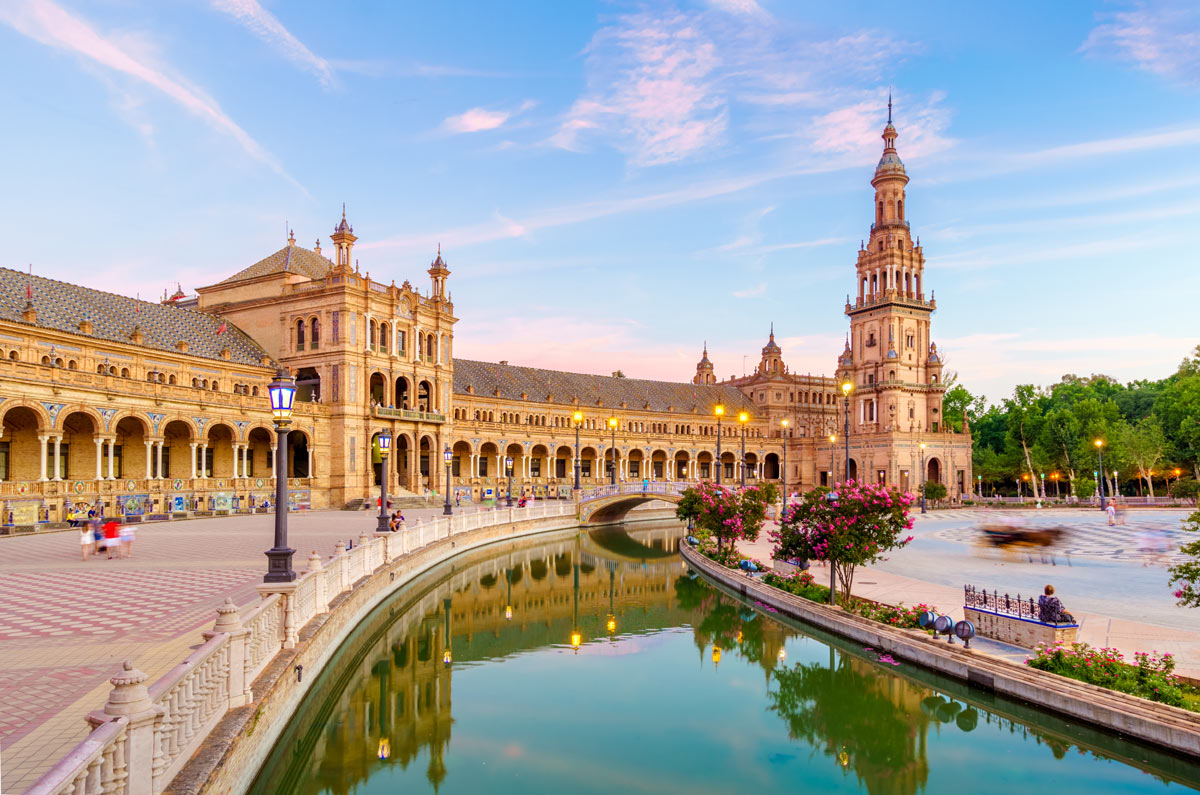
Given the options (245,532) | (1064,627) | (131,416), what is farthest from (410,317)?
(1064,627)

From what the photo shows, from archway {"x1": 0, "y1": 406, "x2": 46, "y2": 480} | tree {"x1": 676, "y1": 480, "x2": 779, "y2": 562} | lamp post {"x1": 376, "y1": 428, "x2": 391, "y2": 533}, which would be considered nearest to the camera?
lamp post {"x1": 376, "y1": 428, "x2": 391, "y2": 533}

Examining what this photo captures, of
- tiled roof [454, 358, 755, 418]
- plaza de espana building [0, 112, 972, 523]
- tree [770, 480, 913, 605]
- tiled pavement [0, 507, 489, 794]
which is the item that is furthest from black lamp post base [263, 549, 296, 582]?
tiled roof [454, 358, 755, 418]

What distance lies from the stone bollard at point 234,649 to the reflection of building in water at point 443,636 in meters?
2.71

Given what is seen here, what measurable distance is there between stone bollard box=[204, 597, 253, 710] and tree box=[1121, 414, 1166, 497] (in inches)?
3503

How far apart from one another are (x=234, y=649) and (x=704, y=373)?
107 metres

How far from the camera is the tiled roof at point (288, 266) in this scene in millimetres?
60281

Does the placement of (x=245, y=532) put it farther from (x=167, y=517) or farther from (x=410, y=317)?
(x=410, y=317)

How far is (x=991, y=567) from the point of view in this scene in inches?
1137

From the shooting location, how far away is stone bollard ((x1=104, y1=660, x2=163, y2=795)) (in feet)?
20.0

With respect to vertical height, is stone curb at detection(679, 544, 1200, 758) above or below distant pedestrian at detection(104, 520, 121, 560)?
below

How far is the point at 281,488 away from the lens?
13141 mm

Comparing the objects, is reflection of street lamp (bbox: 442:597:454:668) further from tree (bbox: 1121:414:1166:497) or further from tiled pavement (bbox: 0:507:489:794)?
tree (bbox: 1121:414:1166:497)

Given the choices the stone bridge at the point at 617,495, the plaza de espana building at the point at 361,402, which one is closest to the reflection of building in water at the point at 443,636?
the stone bridge at the point at 617,495

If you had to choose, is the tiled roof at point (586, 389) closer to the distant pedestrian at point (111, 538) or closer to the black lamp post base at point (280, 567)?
the distant pedestrian at point (111, 538)
